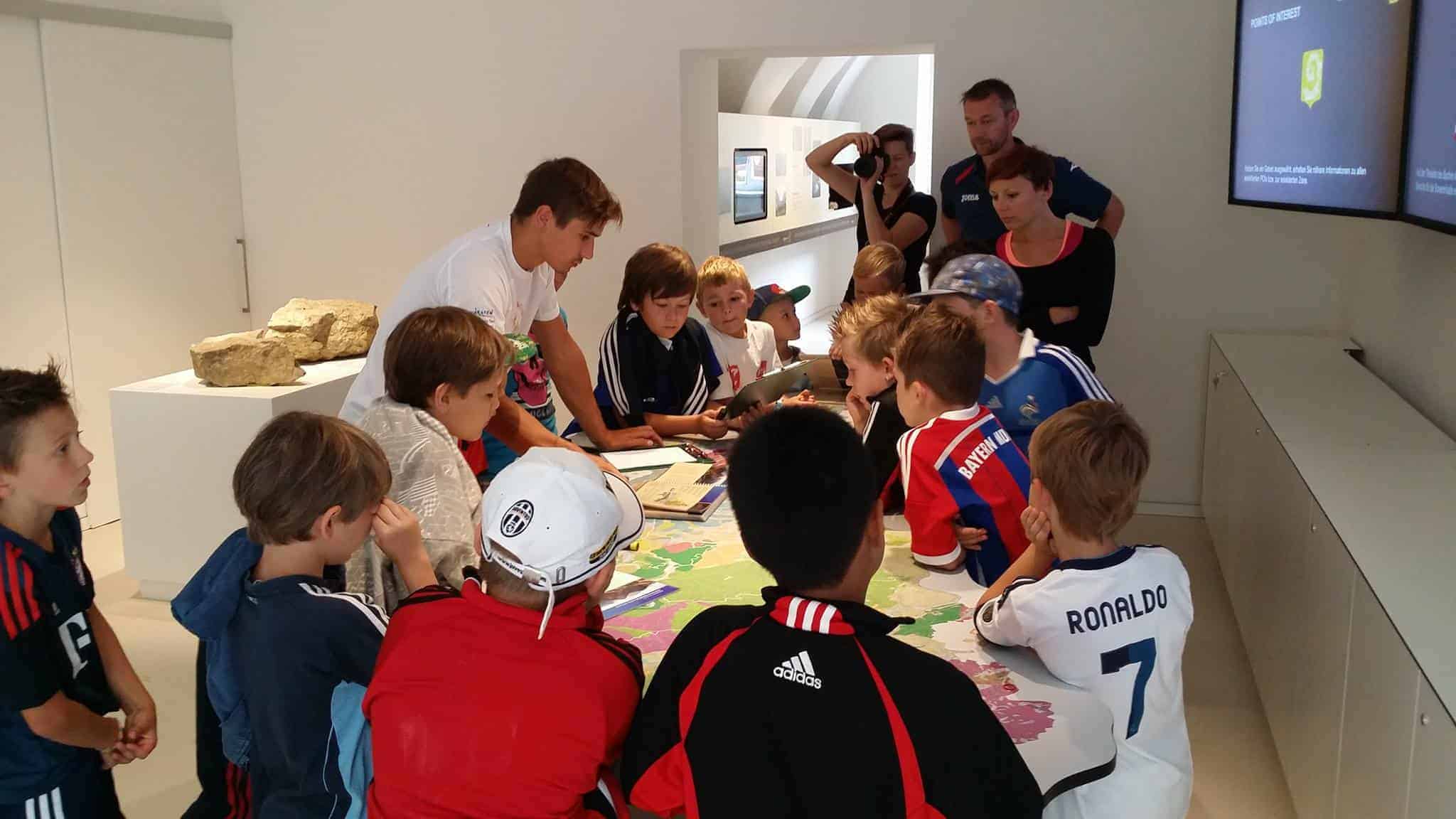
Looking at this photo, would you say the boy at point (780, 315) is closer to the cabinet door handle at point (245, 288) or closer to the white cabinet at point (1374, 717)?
the white cabinet at point (1374, 717)

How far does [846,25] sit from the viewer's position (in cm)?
505

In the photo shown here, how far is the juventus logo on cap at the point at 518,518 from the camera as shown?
1.42 m

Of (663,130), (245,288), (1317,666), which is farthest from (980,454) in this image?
(245,288)

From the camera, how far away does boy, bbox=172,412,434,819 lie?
166cm

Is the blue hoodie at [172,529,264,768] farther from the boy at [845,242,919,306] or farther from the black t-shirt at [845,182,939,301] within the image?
the black t-shirt at [845,182,939,301]

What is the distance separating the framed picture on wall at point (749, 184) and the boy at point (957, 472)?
17.5 feet

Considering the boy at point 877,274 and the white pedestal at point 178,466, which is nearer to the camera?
the boy at point 877,274

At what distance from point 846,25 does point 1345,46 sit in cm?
226

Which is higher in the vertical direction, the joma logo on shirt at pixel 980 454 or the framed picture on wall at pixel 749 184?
the framed picture on wall at pixel 749 184

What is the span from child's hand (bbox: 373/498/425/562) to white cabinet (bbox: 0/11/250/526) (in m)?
3.74

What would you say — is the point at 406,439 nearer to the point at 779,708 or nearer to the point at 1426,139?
the point at 779,708

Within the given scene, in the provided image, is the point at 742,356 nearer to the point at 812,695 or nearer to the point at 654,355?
the point at 654,355

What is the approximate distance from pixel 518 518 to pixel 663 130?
4220 mm

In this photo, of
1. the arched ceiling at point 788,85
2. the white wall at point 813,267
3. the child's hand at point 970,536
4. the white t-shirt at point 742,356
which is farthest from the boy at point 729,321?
the white wall at point 813,267
